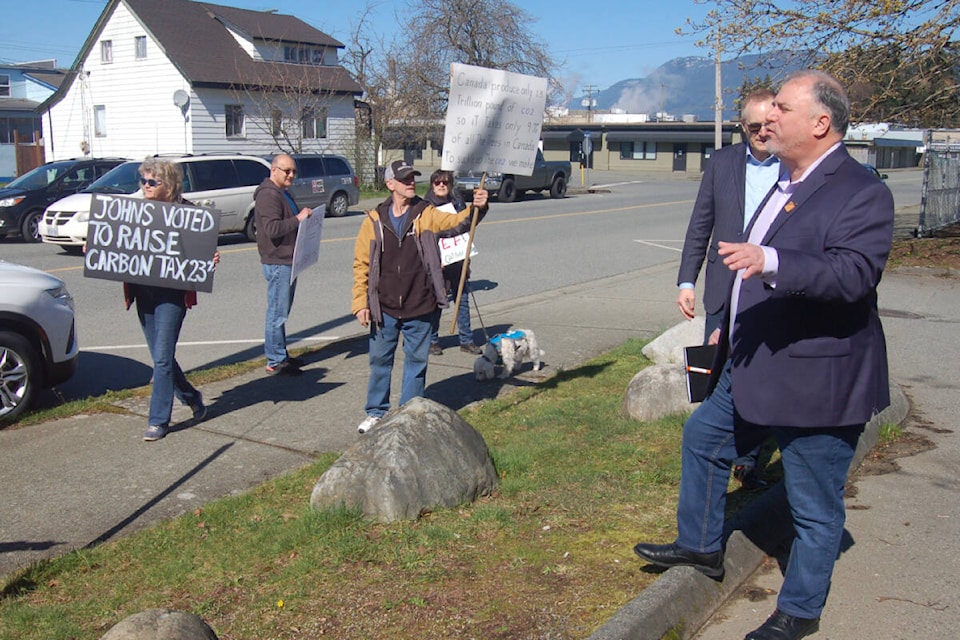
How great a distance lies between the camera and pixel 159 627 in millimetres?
3094

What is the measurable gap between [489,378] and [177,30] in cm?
3544

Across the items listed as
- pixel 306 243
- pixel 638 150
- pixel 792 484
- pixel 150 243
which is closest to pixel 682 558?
pixel 792 484

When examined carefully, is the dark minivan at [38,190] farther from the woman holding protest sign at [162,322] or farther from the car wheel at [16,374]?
the woman holding protest sign at [162,322]

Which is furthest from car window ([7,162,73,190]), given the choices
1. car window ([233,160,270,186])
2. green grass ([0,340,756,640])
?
green grass ([0,340,756,640])

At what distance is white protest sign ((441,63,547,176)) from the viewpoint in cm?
632

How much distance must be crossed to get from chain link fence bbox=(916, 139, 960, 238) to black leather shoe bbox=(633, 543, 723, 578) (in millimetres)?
17140

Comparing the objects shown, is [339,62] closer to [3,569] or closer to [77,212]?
[77,212]

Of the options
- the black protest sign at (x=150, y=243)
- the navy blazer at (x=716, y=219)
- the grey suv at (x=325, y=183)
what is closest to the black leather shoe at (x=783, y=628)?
the navy blazer at (x=716, y=219)

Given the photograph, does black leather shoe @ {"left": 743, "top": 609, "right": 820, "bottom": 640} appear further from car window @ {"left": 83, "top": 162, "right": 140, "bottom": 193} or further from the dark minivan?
the dark minivan

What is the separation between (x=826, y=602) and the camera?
3789 mm

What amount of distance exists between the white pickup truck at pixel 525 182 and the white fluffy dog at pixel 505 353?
893 inches

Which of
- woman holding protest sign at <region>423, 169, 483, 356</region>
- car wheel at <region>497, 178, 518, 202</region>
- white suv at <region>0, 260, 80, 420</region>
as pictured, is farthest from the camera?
car wheel at <region>497, 178, 518, 202</region>

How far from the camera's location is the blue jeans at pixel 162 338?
19.9 ft

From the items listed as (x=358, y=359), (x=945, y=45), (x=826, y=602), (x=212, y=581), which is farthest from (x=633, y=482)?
(x=945, y=45)
